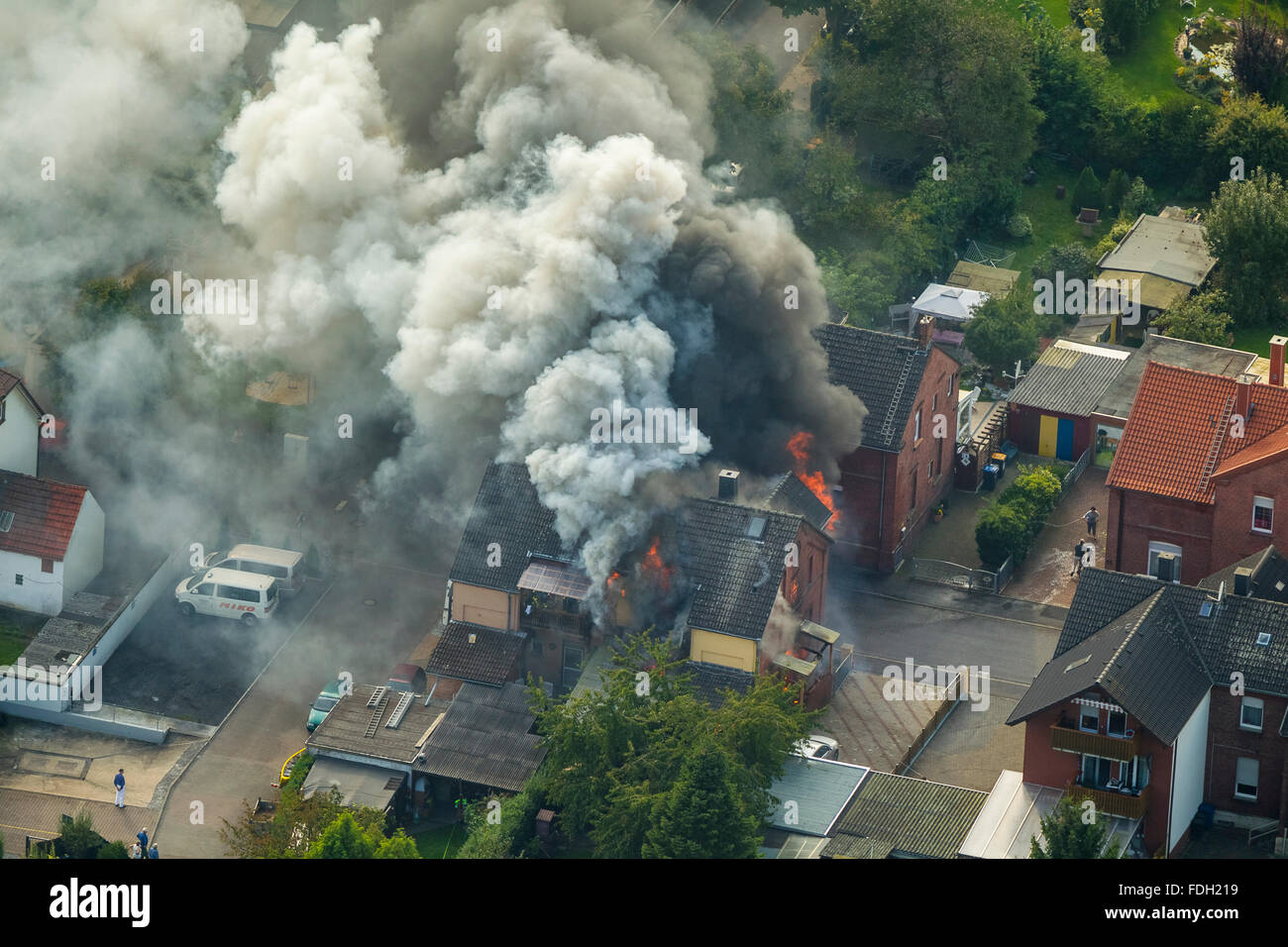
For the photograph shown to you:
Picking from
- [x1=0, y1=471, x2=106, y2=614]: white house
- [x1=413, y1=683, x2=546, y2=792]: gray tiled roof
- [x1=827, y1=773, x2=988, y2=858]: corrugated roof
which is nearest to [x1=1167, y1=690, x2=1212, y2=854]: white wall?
[x1=827, y1=773, x2=988, y2=858]: corrugated roof

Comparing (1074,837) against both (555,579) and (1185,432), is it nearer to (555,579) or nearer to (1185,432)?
(555,579)

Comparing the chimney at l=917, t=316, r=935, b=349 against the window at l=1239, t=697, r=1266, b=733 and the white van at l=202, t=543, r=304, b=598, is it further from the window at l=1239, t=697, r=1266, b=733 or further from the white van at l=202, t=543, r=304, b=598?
the white van at l=202, t=543, r=304, b=598

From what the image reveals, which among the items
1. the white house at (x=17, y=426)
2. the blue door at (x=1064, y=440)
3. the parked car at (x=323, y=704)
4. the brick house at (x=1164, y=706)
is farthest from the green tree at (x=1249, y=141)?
the white house at (x=17, y=426)

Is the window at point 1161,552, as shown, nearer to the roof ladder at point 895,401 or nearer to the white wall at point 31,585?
the roof ladder at point 895,401

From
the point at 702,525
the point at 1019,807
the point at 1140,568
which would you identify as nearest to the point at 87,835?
the point at 702,525

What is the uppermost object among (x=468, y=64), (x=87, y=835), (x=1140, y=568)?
(x=468, y=64)

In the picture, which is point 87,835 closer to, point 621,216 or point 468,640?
point 468,640

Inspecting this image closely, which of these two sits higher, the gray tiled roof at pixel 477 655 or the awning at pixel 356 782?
the gray tiled roof at pixel 477 655
